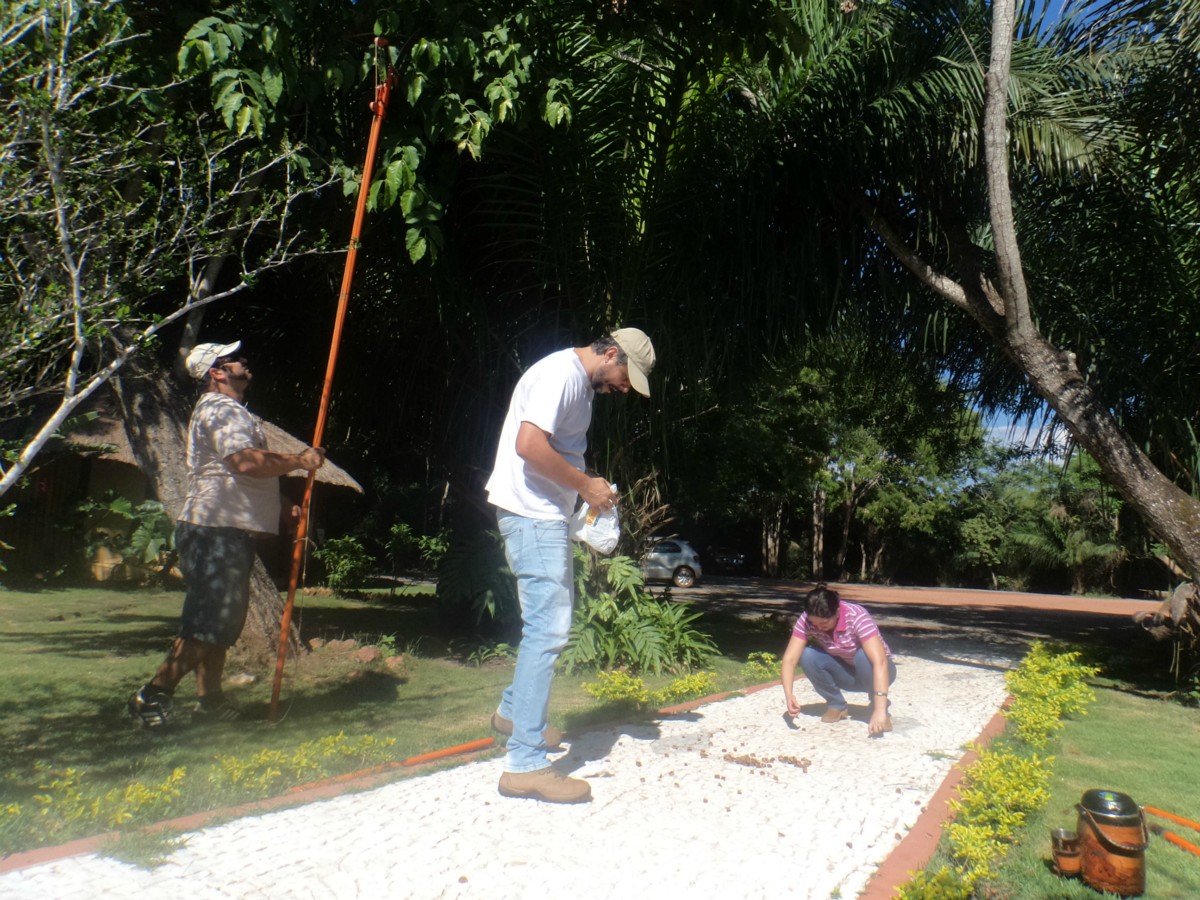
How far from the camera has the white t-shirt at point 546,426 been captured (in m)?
3.90

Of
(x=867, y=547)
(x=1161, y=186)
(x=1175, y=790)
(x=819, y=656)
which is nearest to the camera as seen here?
(x=1175, y=790)

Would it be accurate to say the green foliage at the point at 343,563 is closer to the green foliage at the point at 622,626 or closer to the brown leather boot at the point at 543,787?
the green foliage at the point at 622,626

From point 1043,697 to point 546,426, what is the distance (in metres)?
4.71

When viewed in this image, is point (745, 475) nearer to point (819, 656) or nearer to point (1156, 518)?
point (1156, 518)

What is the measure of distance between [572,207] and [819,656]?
3.72 metres

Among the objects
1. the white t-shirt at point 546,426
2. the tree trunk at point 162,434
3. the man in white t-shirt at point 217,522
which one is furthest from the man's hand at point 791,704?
the tree trunk at point 162,434

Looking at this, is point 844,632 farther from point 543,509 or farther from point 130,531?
point 130,531

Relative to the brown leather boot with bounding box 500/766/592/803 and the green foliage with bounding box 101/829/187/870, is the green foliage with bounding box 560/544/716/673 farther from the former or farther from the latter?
the green foliage with bounding box 101/829/187/870

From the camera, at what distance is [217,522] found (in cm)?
496

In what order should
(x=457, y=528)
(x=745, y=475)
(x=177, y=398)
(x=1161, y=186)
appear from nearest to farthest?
(x=177, y=398), (x=1161, y=186), (x=457, y=528), (x=745, y=475)

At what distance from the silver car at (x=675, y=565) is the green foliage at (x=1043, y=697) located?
1791 cm

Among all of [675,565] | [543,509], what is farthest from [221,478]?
[675,565]

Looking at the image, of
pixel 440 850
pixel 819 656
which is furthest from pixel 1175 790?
→ pixel 440 850

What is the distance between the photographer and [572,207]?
7.46m
